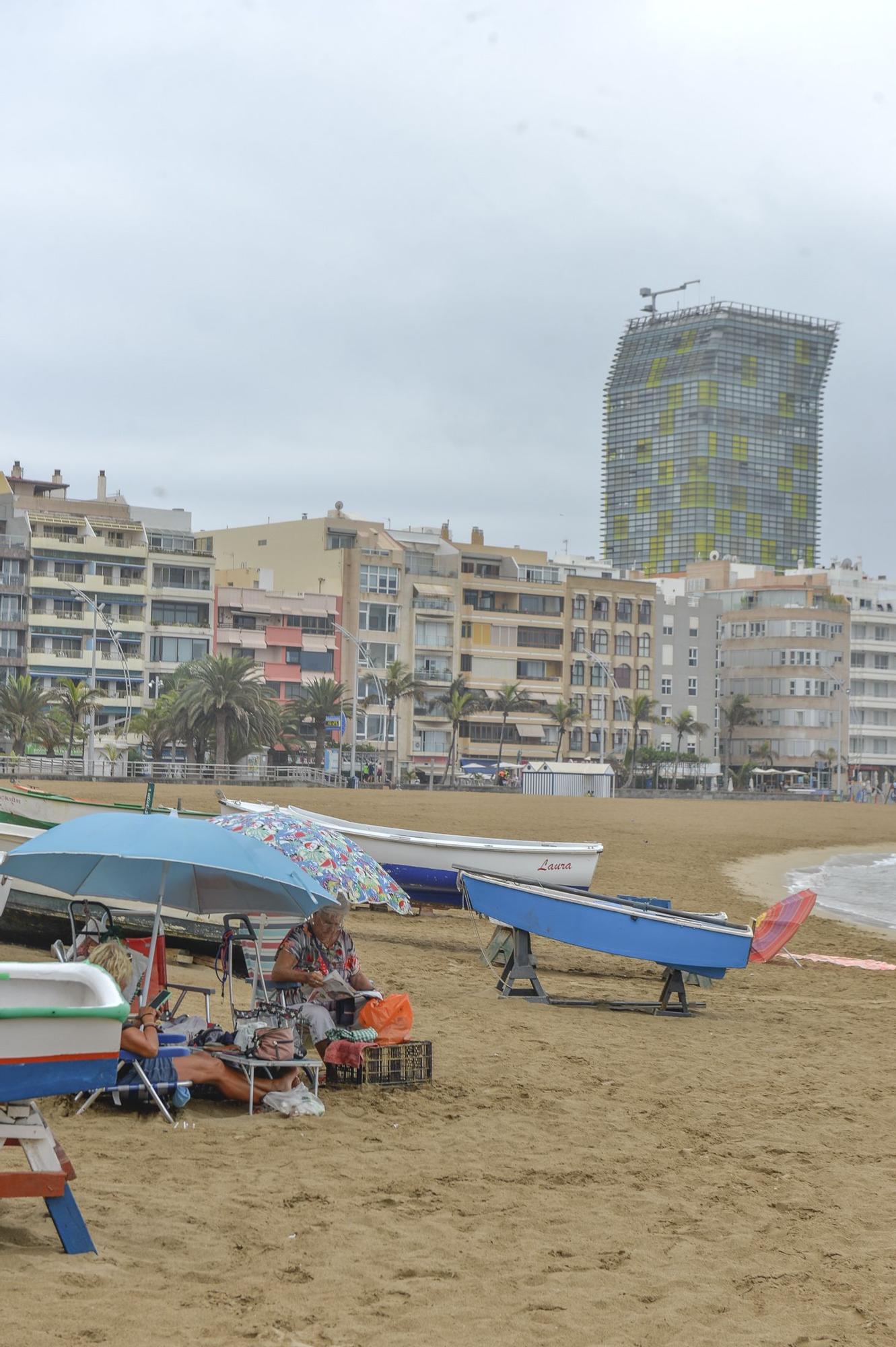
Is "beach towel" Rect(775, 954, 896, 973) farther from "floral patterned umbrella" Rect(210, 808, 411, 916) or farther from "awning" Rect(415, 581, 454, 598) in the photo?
"awning" Rect(415, 581, 454, 598)

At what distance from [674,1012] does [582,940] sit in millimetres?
986

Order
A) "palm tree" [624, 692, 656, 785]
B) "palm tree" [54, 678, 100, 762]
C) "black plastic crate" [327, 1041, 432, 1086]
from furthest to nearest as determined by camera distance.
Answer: "palm tree" [624, 692, 656, 785] → "palm tree" [54, 678, 100, 762] → "black plastic crate" [327, 1041, 432, 1086]

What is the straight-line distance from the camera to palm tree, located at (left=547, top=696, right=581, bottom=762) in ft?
350

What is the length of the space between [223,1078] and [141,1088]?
53 cm

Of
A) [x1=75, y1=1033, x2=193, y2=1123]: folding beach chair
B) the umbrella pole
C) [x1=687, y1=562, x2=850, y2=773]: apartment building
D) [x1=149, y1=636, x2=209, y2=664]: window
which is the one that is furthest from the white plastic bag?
[x1=687, y1=562, x2=850, y2=773]: apartment building

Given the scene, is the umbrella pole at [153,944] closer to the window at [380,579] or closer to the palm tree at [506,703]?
the palm tree at [506,703]

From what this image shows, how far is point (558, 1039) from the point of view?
39.1 ft

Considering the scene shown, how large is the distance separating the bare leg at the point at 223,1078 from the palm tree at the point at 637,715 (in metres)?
96.4

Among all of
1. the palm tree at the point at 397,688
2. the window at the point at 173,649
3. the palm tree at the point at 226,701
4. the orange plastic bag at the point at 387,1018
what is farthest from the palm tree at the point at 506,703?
the orange plastic bag at the point at 387,1018

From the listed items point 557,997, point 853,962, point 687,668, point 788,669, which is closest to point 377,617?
point 687,668

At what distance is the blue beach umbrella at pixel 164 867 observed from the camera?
8.44m

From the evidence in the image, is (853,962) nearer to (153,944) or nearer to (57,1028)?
(153,944)

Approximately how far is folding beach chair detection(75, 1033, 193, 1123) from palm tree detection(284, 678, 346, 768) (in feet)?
261

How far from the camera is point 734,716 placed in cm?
12481
